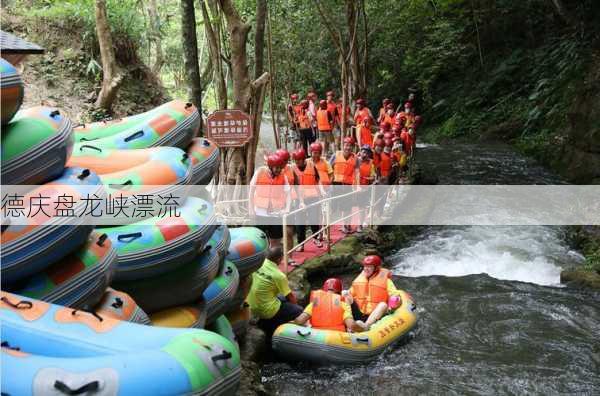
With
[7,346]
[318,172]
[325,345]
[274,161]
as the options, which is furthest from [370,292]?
[7,346]


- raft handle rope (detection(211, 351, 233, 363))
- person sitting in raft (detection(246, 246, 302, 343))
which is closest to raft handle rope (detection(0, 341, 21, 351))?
raft handle rope (detection(211, 351, 233, 363))

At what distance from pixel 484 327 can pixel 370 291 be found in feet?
5.90

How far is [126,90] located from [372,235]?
714 centimetres

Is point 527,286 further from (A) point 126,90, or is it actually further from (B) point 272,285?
(A) point 126,90

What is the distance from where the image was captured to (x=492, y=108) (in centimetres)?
2395

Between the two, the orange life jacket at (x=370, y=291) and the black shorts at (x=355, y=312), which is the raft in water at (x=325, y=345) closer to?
the black shorts at (x=355, y=312)

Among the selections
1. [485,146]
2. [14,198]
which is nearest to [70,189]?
[14,198]

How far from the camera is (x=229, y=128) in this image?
26.4ft

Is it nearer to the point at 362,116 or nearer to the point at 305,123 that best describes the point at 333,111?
the point at 305,123

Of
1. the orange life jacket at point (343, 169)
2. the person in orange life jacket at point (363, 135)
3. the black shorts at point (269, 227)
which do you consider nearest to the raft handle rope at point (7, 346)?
the black shorts at point (269, 227)

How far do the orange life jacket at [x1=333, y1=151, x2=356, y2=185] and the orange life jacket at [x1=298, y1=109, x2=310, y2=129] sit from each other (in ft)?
19.1

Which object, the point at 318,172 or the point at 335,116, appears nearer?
the point at 318,172

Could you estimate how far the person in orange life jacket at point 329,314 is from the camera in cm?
714

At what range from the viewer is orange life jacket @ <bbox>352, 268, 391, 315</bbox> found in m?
7.78
